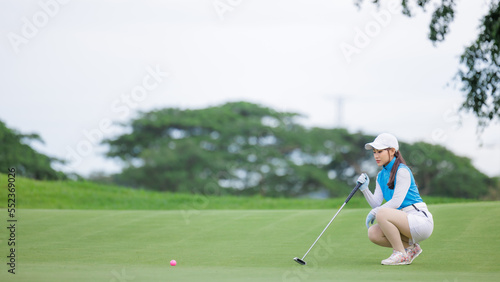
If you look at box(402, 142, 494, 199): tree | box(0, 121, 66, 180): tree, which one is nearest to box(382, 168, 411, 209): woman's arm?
box(0, 121, 66, 180): tree

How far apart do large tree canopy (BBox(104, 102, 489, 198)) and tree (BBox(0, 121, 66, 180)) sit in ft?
22.5

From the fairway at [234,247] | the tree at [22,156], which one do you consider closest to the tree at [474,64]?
the fairway at [234,247]

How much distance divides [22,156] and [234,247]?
26229 mm

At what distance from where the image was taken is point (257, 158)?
38.0m

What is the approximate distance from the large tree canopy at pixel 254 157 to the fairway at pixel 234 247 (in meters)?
24.8

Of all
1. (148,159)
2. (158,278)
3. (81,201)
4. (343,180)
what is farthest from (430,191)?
(158,278)

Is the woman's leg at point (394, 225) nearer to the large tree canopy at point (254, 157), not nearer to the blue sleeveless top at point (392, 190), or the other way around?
the blue sleeveless top at point (392, 190)

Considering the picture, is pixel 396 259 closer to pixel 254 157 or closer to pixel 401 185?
pixel 401 185

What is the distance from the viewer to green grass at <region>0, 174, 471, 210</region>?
1775cm

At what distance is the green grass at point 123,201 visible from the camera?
1775 centimetres

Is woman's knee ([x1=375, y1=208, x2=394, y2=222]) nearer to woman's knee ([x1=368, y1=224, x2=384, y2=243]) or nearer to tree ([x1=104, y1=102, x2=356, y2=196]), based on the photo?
woman's knee ([x1=368, y1=224, x2=384, y2=243])

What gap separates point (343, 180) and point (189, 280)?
114 feet

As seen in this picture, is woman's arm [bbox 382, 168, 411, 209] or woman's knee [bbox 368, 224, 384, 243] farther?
woman's knee [bbox 368, 224, 384, 243]

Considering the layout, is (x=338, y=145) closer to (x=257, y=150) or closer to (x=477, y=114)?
(x=257, y=150)
